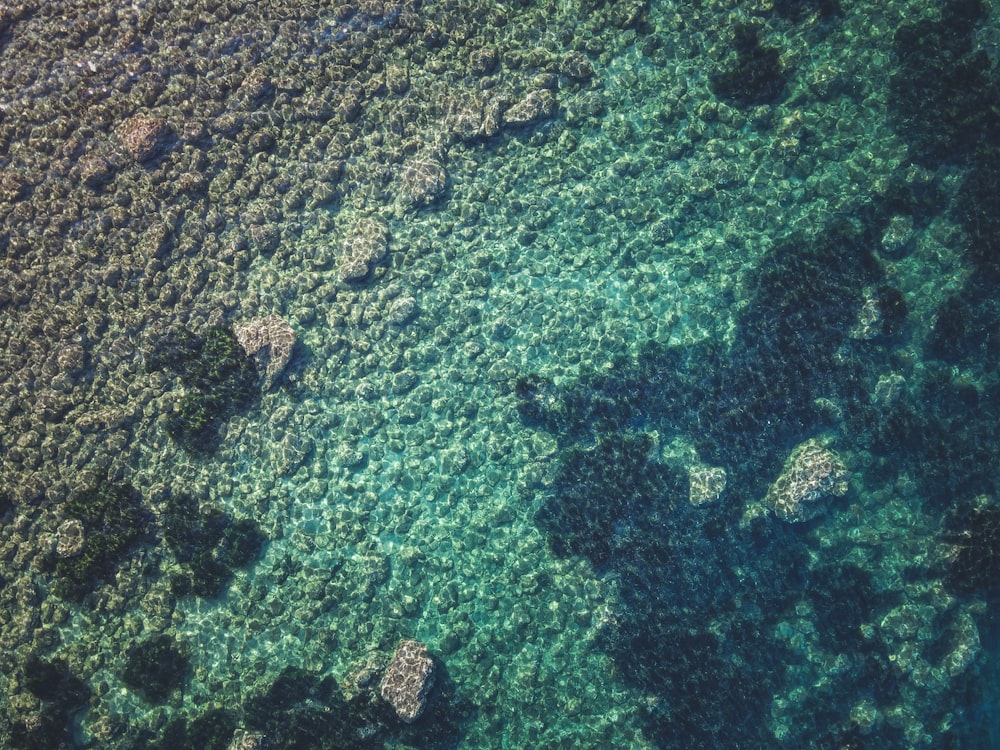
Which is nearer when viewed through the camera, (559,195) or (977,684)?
(977,684)

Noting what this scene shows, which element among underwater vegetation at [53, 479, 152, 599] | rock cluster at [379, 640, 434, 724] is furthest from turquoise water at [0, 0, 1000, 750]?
rock cluster at [379, 640, 434, 724]

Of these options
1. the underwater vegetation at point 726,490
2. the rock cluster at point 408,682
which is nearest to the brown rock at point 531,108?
the underwater vegetation at point 726,490

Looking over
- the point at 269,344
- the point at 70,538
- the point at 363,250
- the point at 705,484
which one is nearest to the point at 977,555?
the point at 705,484

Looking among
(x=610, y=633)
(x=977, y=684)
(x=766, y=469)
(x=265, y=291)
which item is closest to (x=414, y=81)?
(x=265, y=291)

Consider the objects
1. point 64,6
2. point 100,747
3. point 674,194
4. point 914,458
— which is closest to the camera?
point 100,747

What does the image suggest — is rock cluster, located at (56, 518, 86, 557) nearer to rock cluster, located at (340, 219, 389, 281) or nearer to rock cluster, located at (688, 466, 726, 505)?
rock cluster, located at (340, 219, 389, 281)

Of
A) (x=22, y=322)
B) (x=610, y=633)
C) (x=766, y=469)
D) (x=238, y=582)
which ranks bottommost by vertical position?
(x=610, y=633)

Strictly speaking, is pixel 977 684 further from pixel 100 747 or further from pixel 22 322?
pixel 22 322
